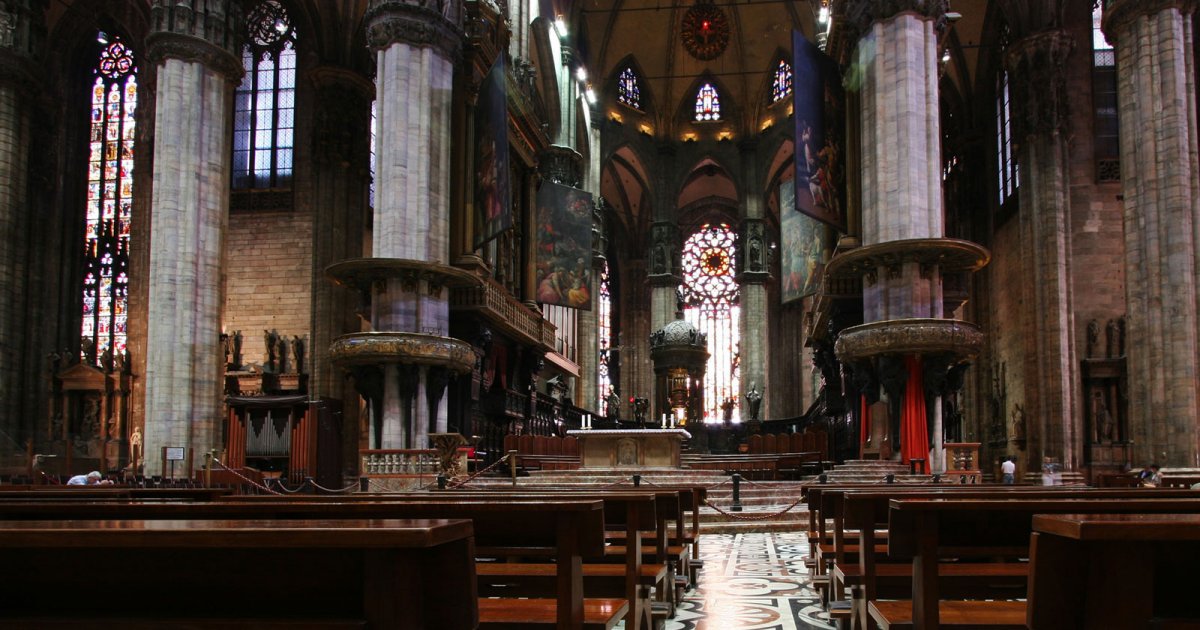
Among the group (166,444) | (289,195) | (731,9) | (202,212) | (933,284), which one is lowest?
(166,444)

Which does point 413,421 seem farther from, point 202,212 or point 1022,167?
point 1022,167

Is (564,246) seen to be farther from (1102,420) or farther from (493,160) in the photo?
(1102,420)

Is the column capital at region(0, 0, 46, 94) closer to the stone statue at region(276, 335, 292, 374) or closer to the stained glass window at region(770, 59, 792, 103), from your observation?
the stone statue at region(276, 335, 292, 374)

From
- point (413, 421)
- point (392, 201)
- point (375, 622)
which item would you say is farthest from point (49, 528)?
point (392, 201)

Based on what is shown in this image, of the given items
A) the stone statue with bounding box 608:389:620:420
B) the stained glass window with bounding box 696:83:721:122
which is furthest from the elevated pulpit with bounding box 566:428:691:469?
the stained glass window with bounding box 696:83:721:122

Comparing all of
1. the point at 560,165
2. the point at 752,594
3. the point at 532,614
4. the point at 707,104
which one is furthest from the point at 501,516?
the point at 707,104

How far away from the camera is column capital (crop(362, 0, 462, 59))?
73.6ft

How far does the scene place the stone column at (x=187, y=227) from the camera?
20859mm

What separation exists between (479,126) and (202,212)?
709cm

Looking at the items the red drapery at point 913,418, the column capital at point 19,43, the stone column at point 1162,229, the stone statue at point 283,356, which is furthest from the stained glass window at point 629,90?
the red drapery at point 913,418

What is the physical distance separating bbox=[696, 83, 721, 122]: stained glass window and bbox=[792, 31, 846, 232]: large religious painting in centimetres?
2420

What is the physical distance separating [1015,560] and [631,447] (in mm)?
15037

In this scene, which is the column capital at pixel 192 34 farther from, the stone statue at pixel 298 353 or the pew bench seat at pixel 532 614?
the pew bench seat at pixel 532 614

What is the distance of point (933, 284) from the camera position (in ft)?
66.2
